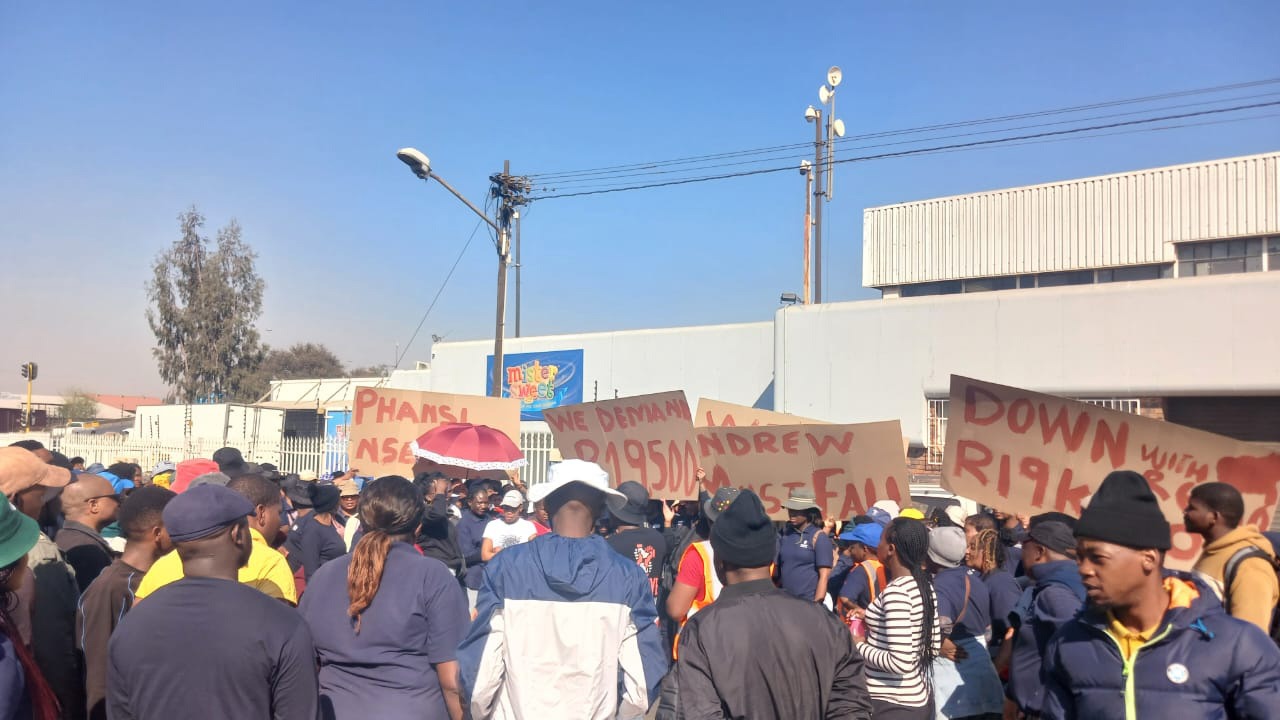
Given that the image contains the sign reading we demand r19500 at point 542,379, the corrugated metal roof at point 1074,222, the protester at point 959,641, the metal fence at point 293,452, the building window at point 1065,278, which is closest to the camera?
the protester at point 959,641

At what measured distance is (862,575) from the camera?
5.91 m

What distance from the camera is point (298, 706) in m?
2.85

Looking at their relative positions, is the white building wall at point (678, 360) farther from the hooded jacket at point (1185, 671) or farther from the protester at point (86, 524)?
the hooded jacket at point (1185, 671)

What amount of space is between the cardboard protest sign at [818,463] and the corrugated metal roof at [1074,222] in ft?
48.6

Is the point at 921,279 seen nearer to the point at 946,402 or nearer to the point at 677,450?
the point at 946,402

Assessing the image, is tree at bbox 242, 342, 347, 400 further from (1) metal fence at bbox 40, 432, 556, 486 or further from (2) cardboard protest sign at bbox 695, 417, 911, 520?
(2) cardboard protest sign at bbox 695, 417, 911, 520

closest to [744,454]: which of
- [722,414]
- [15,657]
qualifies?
[722,414]

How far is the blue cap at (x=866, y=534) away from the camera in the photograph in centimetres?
610

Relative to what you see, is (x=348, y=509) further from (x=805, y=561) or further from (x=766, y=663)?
(x=766, y=663)

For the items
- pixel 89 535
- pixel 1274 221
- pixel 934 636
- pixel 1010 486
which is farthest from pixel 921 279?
pixel 89 535

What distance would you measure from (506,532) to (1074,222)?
17201 mm

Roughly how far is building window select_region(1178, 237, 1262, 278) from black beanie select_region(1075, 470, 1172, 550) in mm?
19062

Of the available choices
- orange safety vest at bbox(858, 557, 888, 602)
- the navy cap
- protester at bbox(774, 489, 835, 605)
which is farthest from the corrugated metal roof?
the navy cap

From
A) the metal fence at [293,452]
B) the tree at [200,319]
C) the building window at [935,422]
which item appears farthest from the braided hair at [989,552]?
the tree at [200,319]
